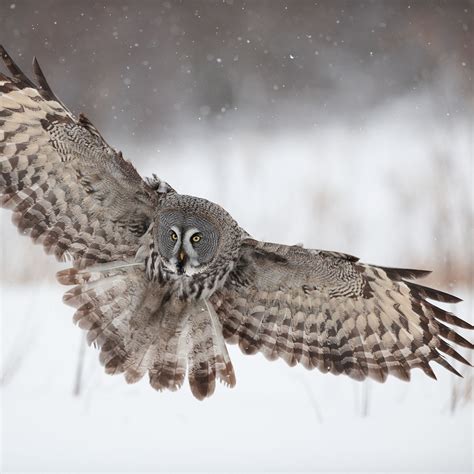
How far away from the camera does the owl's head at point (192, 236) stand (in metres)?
2.08

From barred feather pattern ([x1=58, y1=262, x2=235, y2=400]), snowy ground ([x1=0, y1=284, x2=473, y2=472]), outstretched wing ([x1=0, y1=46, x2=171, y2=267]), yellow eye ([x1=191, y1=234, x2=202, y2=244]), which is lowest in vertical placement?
snowy ground ([x1=0, y1=284, x2=473, y2=472])

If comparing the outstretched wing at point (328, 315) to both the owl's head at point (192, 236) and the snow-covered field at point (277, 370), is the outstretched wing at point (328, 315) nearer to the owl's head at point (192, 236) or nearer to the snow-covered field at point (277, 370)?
the owl's head at point (192, 236)

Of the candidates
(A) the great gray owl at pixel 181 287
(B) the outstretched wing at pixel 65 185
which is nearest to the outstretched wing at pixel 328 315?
(A) the great gray owl at pixel 181 287

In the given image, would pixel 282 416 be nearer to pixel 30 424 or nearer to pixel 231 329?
pixel 231 329

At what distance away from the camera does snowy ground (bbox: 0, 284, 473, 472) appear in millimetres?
2254

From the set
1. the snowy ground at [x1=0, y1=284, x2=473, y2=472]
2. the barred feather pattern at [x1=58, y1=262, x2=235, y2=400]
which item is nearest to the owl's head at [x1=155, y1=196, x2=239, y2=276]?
the barred feather pattern at [x1=58, y1=262, x2=235, y2=400]

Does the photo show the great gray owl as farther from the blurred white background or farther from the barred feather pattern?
the blurred white background

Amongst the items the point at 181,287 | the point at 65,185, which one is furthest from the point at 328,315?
the point at 65,185

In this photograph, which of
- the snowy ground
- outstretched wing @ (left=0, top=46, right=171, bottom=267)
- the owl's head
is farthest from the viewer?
the snowy ground

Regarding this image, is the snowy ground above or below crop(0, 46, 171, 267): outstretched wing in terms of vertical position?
below

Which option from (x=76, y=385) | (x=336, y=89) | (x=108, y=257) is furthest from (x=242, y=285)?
(x=336, y=89)

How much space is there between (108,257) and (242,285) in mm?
413

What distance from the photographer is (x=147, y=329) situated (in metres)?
2.16

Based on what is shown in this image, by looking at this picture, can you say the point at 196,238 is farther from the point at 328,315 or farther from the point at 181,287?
the point at 328,315
